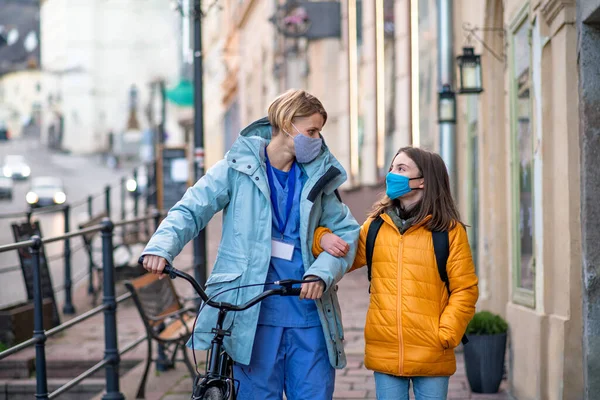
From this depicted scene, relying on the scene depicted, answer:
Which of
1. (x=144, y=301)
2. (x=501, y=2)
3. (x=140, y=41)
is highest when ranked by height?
(x=140, y=41)

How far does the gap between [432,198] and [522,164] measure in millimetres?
3327

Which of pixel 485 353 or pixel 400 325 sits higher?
pixel 400 325

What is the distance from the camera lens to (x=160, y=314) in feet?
26.5

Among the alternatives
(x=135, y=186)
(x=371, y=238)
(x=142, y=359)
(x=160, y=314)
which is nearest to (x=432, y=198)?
(x=371, y=238)

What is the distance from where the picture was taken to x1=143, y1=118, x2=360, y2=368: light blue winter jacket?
4086 millimetres

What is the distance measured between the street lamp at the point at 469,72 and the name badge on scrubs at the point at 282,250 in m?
5.23

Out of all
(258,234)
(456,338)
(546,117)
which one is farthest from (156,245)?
(546,117)

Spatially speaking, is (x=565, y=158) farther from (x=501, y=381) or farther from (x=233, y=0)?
(x=233, y=0)

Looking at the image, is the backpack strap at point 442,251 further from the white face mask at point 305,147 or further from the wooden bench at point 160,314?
the wooden bench at point 160,314

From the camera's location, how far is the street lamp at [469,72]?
9062 millimetres

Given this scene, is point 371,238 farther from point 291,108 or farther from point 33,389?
point 33,389

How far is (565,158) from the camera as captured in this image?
583 cm

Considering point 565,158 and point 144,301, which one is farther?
point 144,301

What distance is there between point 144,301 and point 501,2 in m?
3.94
